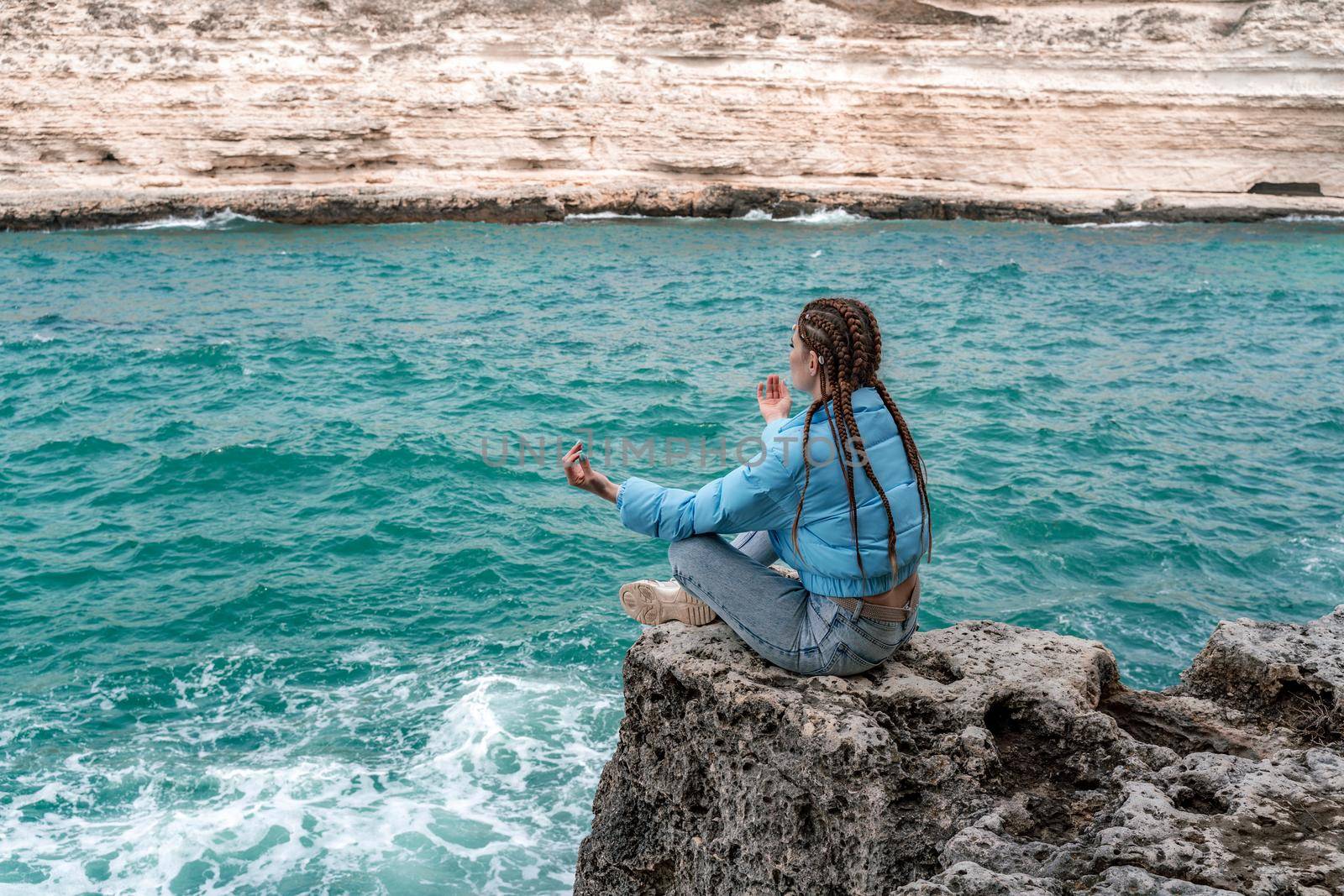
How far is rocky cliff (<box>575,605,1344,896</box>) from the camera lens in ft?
8.98

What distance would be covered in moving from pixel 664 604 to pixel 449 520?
18.1 ft

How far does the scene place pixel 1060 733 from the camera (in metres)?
3.46

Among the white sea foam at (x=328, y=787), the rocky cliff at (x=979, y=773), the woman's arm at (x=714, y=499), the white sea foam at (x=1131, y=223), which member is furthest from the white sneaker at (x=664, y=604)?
the white sea foam at (x=1131, y=223)

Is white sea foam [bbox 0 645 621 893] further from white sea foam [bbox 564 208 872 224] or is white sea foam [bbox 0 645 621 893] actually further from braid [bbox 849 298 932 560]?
white sea foam [bbox 564 208 872 224]

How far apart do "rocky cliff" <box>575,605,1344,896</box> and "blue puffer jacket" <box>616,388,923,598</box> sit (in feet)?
1.30

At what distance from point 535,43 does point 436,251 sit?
9.52 m

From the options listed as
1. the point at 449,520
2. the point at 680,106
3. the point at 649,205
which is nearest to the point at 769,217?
the point at 649,205

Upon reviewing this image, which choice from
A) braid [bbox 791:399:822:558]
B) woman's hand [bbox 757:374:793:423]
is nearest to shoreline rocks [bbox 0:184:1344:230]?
woman's hand [bbox 757:374:793:423]

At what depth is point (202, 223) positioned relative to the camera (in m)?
26.8

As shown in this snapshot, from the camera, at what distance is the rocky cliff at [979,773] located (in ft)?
8.98

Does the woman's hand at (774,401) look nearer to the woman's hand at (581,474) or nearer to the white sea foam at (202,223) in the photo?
the woman's hand at (581,474)

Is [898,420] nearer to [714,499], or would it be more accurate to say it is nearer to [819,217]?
[714,499]

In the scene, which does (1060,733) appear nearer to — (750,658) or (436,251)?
(750,658)

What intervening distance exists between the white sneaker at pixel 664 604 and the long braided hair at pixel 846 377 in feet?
1.78
